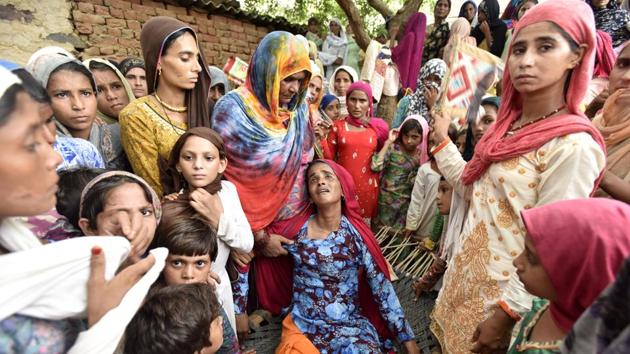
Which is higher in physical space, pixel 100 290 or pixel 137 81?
pixel 137 81

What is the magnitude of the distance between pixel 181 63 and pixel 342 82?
3.60 m

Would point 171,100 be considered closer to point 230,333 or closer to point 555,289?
point 230,333

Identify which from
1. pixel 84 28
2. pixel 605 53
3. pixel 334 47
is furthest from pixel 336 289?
pixel 334 47

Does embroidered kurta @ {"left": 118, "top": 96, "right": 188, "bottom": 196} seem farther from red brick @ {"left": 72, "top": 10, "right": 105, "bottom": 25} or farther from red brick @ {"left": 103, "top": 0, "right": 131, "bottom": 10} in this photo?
red brick @ {"left": 103, "top": 0, "right": 131, "bottom": 10}

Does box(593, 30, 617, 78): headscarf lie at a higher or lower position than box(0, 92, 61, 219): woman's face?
higher

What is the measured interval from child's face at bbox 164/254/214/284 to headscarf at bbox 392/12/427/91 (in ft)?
19.2

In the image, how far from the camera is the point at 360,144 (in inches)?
148

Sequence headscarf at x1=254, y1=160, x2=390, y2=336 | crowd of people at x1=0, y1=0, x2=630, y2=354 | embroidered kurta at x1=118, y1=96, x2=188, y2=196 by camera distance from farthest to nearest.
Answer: headscarf at x1=254, y1=160, x2=390, y2=336 → embroidered kurta at x1=118, y1=96, x2=188, y2=196 → crowd of people at x1=0, y1=0, x2=630, y2=354

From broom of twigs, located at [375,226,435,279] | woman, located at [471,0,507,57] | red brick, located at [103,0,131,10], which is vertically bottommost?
broom of twigs, located at [375,226,435,279]

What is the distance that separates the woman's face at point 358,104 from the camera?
3873 millimetres

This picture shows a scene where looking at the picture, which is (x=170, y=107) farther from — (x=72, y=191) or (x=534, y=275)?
(x=534, y=275)

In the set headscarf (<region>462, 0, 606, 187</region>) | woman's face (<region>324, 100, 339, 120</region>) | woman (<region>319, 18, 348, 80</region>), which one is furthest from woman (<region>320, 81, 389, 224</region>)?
woman (<region>319, 18, 348, 80</region>)

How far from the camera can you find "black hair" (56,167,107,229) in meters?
1.44

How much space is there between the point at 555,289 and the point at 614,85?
1506 mm
